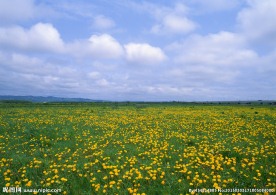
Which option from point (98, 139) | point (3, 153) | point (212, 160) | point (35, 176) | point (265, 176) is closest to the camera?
point (265, 176)

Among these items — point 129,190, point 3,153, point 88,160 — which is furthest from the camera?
point 3,153

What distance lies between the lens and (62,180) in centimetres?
680

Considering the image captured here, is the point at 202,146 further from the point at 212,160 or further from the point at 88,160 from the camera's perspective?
the point at 88,160

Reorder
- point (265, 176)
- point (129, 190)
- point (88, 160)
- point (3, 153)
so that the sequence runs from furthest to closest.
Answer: point (3, 153), point (88, 160), point (265, 176), point (129, 190)

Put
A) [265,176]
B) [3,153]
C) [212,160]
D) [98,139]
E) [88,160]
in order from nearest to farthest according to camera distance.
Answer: [265,176] < [212,160] < [88,160] < [3,153] < [98,139]

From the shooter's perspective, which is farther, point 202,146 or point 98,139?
point 98,139

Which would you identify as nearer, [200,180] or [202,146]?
[200,180]

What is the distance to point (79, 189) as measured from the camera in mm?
6266

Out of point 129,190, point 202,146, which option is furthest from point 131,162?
point 202,146

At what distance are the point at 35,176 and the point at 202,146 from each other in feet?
22.9

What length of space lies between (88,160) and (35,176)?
81.6 inches

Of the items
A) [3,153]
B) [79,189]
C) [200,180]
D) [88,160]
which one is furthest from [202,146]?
[3,153]

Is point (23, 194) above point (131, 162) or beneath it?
beneath

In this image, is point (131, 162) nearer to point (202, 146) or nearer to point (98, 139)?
point (202, 146)
